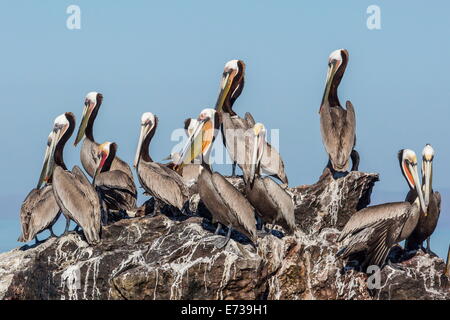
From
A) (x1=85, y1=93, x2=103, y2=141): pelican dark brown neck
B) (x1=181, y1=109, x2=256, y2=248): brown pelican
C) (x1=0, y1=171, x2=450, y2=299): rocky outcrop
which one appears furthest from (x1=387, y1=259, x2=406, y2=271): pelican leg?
(x1=85, y1=93, x2=103, y2=141): pelican dark brown neck

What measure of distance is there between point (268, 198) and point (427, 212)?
2.27m

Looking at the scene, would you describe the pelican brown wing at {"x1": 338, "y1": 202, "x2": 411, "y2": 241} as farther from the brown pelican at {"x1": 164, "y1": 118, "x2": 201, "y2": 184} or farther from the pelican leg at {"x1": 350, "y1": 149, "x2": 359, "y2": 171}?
the brown pelican at {"x1": 164, "y1": 118, "x2": 201, "y2": 184}

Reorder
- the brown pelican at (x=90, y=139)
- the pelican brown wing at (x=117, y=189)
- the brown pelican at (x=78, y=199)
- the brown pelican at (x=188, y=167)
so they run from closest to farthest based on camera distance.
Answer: the brown pelican at (x=78, y=199) → the pelican brown wing at (x=117, y=189) → the brown pelican at (x=188, y=167) → the brown pelican at (x=90, y=139)

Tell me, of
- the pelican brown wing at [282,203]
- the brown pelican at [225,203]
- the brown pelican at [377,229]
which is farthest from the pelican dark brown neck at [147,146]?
the brown pelican at [377,229]

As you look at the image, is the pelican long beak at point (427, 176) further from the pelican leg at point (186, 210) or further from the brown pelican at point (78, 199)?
the brown pelican at point (78, 199)

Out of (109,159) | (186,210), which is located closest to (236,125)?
(186,210)

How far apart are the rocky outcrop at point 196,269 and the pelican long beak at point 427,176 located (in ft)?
2.78

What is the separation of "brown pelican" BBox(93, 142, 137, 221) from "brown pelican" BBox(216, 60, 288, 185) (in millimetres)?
1597

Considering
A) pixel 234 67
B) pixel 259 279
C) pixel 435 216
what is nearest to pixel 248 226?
pixel 259 279

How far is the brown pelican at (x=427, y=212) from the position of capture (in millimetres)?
23172

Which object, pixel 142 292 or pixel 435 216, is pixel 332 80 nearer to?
pixel 435 216

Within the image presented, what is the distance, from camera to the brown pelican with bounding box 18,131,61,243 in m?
23.8

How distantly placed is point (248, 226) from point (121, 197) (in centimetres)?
288

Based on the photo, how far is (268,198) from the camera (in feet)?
74.8
